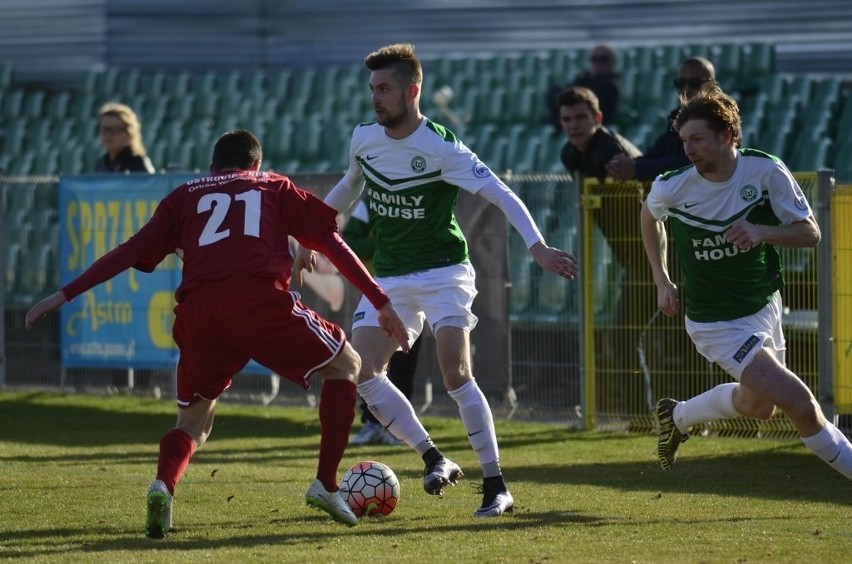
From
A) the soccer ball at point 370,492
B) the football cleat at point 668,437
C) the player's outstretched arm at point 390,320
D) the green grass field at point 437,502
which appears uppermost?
the player's outstretched arm at point 390,320

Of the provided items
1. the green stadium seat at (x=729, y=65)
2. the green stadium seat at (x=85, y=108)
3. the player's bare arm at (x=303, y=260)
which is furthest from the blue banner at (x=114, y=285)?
the green stadium seat at (x=85, y=108)

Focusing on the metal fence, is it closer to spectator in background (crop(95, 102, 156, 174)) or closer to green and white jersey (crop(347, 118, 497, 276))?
spectator in background (crop(95, 102, 156, 174))

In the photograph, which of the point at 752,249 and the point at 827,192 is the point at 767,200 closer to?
the point at 752,249

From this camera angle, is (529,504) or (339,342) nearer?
(339,342)

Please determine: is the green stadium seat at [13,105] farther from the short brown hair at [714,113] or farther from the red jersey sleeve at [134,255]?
the short brown hair at [714,113]

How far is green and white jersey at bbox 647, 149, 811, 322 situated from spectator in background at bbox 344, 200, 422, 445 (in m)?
3.27

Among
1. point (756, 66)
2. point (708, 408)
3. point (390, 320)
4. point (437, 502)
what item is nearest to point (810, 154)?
point (756, 66)

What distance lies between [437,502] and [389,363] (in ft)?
9.58

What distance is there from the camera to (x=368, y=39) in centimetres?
2194

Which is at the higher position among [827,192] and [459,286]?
[827,192]

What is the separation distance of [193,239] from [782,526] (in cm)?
286

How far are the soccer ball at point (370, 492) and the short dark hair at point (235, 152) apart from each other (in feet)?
5.00

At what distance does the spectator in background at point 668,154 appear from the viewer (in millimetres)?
9344

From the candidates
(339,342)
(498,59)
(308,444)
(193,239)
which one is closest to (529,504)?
(339,342)
